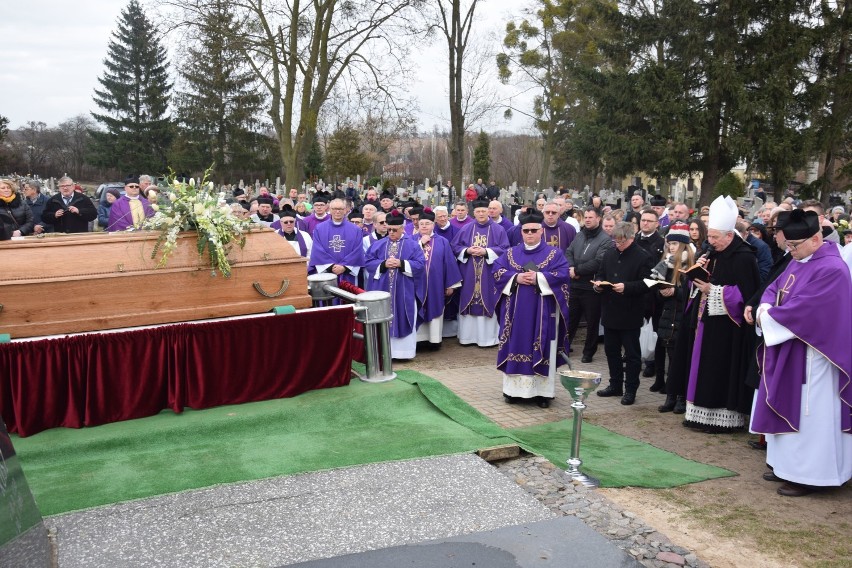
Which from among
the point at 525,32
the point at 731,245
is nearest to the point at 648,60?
the point at 525,32

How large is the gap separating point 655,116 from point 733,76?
9.03ft

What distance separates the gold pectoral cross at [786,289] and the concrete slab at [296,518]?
2.59 m

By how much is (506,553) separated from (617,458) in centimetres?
220

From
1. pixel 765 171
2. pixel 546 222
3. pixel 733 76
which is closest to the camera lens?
pixel 546 222

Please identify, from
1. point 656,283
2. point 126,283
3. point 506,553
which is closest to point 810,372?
point 656,283

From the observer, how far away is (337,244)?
910 centimetres

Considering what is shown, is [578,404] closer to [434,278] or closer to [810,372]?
[810,372]

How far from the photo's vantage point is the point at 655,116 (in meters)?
24.2

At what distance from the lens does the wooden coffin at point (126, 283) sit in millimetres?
5543

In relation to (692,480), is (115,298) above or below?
above

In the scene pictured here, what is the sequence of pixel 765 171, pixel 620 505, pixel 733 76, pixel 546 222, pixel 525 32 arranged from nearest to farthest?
pixel 620 505 → pixel 546 222 → pixel 733 76 → pixel 765 171 → pixel 525 32

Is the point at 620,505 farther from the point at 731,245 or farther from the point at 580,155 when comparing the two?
the point at 580,155

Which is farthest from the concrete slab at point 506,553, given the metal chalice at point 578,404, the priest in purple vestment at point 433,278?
the priest in purple vestment at point 433,278

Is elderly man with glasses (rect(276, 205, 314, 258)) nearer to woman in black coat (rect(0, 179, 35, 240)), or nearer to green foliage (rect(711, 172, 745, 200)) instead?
woman in black coat (rect(0, 179, 35, 240))
